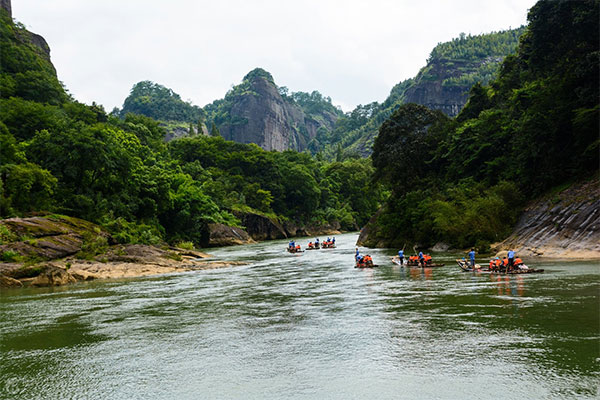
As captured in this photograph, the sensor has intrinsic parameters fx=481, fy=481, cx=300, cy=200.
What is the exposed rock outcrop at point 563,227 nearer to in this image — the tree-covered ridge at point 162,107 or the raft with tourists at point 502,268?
the raft with tourists at point 502,268

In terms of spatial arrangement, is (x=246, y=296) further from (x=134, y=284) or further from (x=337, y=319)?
(x=134, y=284)

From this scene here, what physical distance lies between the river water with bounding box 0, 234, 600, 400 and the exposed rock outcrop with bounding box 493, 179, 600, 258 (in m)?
3.83

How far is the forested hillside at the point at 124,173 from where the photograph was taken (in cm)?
4438

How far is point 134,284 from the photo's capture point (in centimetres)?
3102

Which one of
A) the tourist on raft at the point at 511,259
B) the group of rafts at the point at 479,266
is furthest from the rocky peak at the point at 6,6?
the tourist on raft at the point at 511,259

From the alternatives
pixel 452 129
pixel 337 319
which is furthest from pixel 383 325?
pixel 452 129

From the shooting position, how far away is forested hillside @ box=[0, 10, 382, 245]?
44.4 m

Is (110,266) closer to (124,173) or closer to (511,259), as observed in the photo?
(124,173)

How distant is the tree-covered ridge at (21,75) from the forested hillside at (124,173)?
15 centimetres

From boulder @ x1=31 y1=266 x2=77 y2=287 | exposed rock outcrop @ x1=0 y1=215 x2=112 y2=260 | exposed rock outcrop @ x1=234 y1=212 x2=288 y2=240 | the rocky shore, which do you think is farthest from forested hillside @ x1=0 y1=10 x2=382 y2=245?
boulder @ x1=31 y1=266 x2=77 y2=287

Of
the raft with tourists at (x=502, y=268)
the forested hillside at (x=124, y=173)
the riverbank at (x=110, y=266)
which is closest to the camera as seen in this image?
the raft with tourists at (x=502, y=268)

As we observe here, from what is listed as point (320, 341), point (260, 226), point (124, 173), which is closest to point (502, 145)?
point (320, 341)

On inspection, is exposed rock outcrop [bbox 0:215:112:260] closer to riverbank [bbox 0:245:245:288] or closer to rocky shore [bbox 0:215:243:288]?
rocky shore [bbox 0:215:243:288]

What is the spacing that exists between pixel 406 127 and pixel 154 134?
56.5 m
